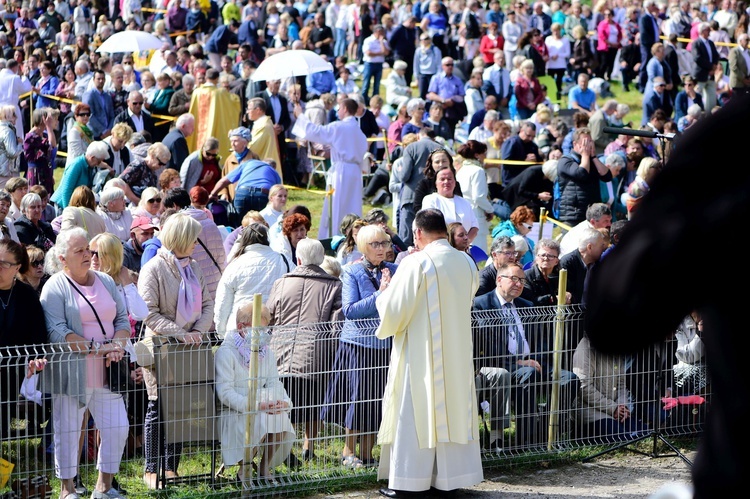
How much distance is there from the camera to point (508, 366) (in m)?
8.26

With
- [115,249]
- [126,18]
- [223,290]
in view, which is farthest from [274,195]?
[126,18]

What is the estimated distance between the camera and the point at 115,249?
25.9 feet

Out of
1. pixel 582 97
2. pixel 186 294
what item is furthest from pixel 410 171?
pixel 582 97

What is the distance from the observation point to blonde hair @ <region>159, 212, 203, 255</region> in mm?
8227

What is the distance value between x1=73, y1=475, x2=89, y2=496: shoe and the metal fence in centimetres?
5

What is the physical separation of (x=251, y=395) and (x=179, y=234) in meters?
1.42

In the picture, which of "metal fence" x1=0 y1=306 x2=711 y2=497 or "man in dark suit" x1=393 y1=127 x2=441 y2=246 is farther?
"man in dark suit" x1=393 y1=127 x2=441 y2=246

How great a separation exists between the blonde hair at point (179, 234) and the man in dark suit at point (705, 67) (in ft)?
59.5

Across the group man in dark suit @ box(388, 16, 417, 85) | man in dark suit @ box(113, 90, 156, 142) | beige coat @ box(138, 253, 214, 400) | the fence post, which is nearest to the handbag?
beige coat @ box(138, 253, 214, 400)

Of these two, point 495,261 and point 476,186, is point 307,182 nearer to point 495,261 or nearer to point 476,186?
point 476,186

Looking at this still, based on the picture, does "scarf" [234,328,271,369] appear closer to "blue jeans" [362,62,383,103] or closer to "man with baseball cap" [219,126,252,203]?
"man with baseball cap" [219,126,252,203]

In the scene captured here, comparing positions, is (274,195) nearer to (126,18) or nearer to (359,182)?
(359,182)

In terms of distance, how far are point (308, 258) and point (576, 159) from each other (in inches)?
261

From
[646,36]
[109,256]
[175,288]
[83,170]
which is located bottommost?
[175,288]
